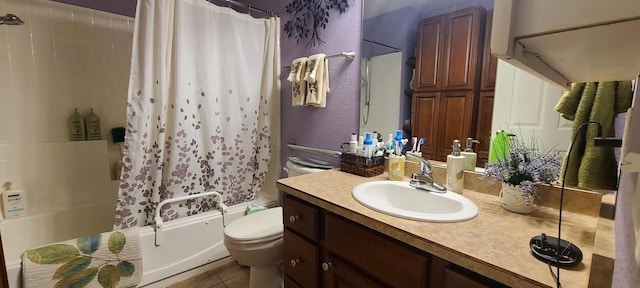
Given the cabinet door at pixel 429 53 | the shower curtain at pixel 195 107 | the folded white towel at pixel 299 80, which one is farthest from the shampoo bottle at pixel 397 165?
the shower curtain at pixel 195 107

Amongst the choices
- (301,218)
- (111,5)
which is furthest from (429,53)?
(111,5)

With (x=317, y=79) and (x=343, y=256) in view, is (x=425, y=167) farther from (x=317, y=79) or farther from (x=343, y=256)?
(x=317, y=79)

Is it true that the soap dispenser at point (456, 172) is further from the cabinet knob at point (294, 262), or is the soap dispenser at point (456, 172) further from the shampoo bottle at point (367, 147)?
the cabinet knob at point (294, 262)

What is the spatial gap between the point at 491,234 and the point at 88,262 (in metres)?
1.84

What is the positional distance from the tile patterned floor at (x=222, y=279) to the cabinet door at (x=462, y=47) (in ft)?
5.62

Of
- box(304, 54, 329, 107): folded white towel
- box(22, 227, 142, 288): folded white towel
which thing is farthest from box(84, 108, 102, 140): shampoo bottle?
box(304, 54, 329, 107): folded white towel

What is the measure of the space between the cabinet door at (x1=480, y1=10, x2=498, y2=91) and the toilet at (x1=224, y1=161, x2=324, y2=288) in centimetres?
119

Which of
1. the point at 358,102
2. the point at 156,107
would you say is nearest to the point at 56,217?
the point at 156,107

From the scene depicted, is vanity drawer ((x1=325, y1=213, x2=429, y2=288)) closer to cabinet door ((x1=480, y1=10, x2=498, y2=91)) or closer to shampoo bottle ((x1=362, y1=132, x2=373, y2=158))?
shampoo bottle ((x1=362, y1=132, x2=373, y2=158))

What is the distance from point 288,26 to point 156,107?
1.11 meters

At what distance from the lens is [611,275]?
0.45 metres

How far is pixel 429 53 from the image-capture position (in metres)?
1.27

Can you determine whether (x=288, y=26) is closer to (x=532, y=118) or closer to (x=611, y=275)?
(x=532, y=118)

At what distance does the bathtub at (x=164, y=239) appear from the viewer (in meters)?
1.65
